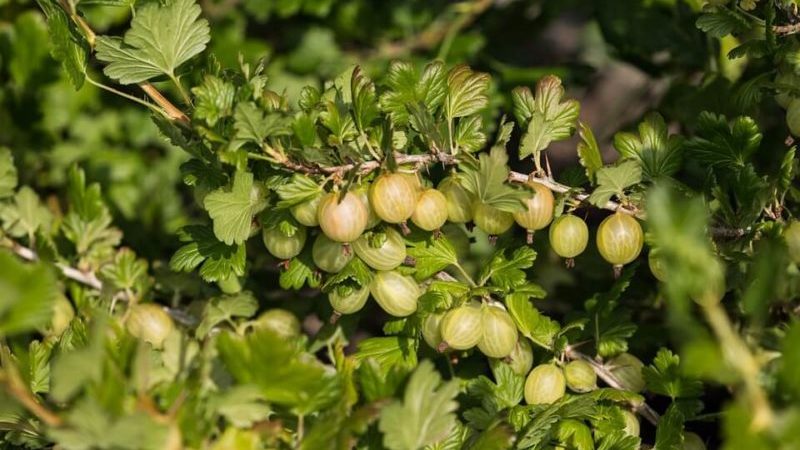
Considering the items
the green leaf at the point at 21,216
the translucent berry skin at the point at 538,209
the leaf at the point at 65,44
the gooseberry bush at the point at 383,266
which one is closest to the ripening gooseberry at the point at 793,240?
the gooseberry bush at the point at 383,266

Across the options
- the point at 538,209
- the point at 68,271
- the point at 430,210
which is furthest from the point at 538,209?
the point at 68,271

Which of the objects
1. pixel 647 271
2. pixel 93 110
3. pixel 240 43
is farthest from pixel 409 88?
pixel 93 110

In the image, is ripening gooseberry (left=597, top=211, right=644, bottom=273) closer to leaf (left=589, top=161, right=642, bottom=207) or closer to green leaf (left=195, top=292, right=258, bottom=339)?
leaf (left=589, top=161, right=642, bottom=207)

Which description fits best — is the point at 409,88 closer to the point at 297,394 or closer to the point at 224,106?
the point at 224,106

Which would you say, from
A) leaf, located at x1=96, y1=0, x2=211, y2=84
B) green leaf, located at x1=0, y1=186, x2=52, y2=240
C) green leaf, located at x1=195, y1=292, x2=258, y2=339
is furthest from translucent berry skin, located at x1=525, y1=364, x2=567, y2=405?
green leaf, located at x1=0, y1=186, x2=52, y2=240

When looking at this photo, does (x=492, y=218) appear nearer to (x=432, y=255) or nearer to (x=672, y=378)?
(x=432, y=255)
